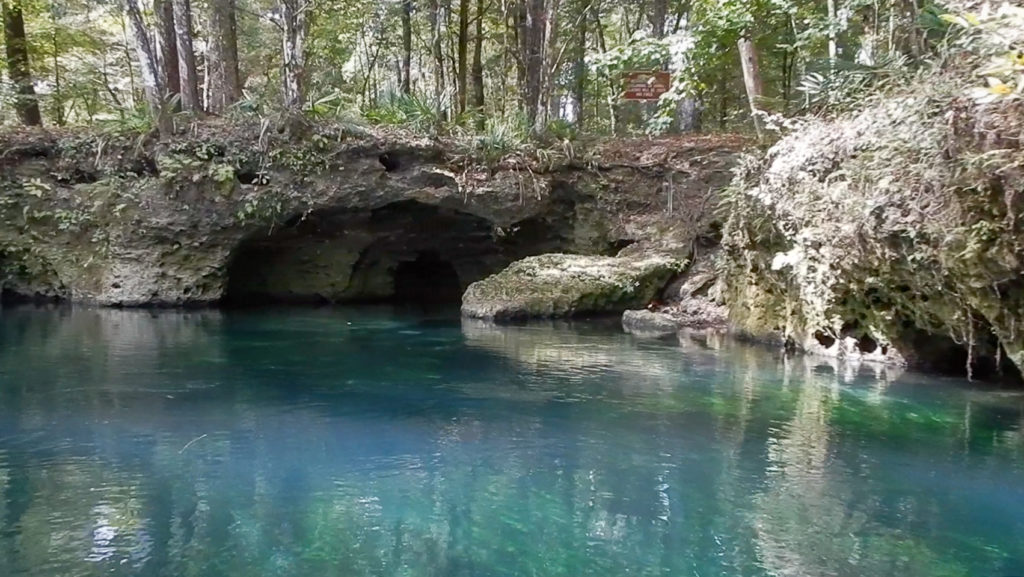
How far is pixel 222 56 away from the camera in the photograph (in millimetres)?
15570

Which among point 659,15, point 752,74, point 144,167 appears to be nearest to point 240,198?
point 144,167

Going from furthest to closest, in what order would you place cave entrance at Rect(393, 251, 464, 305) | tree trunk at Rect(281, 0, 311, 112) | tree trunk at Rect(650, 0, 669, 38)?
cave entrance at Rect(393, 251, 464, 305)
tree trunk at Rect(650, 0, 669, 38)
tree trunk at Rect(281, 0, 311, 112)

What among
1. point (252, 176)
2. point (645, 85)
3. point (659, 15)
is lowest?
point (252, 176)

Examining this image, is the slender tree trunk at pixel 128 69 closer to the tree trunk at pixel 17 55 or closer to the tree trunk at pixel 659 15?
the tree trunk at pixel 17 55

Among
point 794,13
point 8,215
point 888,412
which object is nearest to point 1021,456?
point 888,412

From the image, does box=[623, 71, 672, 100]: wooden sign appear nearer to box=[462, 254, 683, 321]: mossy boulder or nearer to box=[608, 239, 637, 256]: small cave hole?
box=[462, 254, 683, 321]: mossy boulder

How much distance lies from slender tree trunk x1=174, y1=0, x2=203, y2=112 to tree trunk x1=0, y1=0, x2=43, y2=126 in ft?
9.69

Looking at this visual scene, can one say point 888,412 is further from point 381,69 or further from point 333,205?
point 381,69

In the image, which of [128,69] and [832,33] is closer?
[832,33]

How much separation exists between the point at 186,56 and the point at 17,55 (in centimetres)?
361

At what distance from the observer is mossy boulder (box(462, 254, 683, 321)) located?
42.5 ft

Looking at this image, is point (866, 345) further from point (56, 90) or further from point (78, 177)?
point (56, 90)

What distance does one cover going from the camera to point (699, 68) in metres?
11.9

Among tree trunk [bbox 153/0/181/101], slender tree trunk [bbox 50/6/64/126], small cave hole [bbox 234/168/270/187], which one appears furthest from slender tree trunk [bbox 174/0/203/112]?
slender tree trunk [bbox 50/6/64/126]
